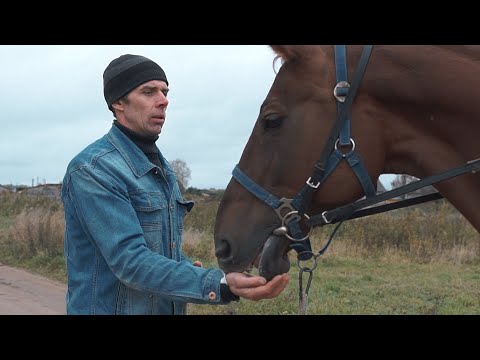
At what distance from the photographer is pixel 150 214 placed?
95.0 inches

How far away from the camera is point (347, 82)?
2498 millimetres

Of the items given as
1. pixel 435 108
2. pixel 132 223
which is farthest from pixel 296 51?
pixel 132 223

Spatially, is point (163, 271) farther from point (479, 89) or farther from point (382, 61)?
point (479, 89)

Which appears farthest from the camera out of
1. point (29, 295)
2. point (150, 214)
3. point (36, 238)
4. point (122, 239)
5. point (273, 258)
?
point (36, 238)

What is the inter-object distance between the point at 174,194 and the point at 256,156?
1.58ft

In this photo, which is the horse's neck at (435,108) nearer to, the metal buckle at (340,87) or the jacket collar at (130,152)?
the metal buckle at (340,87)

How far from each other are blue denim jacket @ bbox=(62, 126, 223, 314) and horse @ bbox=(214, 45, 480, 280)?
1.26 feet

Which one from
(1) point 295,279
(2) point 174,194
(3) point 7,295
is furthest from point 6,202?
(2) point 174,194

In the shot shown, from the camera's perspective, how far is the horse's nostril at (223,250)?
2627mm

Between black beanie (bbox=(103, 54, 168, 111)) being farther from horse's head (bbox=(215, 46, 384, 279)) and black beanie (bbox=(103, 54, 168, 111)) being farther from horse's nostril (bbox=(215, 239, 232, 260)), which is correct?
horse's nostril (bbox=(215, 239, 232, 260))

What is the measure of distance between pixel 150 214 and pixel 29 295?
5.57 m

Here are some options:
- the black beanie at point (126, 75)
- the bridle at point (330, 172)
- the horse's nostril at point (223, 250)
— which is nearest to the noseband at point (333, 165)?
the bridle at point (330, 172)

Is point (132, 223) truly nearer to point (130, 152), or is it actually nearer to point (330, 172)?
point (130, 152)

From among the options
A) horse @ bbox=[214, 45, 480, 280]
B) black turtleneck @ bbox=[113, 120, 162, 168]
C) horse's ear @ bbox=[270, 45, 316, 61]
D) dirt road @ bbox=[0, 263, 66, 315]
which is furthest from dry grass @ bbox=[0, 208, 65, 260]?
horse's ear @ bbox=[270, 45, 316, 61]
